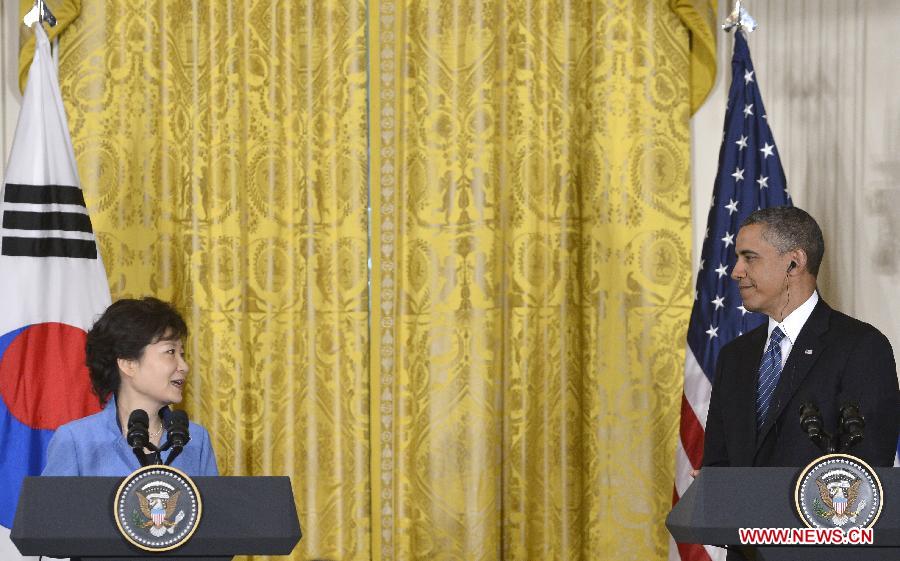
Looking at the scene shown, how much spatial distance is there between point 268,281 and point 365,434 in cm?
71

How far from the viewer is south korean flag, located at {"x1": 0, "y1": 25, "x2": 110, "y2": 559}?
4.02 meters

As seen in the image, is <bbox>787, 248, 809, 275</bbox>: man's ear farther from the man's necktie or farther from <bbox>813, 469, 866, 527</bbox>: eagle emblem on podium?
<bbox>813, 469, 866, 527</bbox>: eagle emblem on podium

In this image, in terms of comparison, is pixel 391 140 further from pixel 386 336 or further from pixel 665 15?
pixel 665 15

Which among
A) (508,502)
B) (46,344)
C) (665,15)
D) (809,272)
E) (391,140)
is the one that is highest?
(665,15)

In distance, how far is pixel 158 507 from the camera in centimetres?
243

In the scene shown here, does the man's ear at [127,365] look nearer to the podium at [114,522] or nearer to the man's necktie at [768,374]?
the podium at [114,522]

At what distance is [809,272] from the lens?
3.39m

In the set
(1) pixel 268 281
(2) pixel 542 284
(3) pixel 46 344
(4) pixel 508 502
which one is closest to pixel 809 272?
(2) pixel 542 284

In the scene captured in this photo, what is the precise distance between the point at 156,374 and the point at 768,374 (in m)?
1.67

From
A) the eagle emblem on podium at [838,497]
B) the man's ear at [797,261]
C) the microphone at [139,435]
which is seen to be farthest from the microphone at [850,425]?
the microphone at [139,435]

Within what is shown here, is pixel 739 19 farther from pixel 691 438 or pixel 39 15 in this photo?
pixel 39 15

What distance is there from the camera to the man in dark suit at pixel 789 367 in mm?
3145

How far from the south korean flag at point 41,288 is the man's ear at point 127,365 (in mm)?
862

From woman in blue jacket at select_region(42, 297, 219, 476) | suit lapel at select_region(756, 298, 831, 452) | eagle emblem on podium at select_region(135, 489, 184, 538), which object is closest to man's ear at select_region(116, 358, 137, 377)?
woman in blue jacket at select_region(42, 297, 219, 476)
